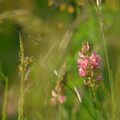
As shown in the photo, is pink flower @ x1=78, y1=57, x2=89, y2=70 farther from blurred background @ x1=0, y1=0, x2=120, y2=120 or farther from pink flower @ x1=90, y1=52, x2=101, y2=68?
blurred background @ x1=0, y1=0, x2=120, y2=120

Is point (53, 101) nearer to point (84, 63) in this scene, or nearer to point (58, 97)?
point (58, 97)

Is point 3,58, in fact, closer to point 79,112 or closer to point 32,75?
point 79,112

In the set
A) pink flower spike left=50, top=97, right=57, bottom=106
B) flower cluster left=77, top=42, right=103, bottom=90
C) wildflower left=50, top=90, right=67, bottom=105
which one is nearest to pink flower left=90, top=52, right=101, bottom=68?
flower cluster left=77, top=42, right=103, bottom=90

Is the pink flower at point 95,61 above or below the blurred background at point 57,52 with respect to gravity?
below

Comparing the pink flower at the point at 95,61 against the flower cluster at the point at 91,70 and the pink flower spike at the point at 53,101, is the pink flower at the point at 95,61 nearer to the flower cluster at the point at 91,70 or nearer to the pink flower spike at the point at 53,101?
the flower cluster at the point at 91,70

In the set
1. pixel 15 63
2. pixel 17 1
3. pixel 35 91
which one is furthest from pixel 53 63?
pixel 17 1

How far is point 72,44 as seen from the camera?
13.8 feet

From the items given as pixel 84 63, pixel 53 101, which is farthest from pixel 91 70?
pixel 53 101

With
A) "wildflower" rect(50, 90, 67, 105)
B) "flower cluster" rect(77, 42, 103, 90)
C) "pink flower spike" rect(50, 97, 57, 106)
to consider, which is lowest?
"flower cluster" rect(77, 42, 103, 90)

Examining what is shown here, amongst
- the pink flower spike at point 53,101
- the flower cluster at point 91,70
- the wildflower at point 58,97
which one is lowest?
the flower cluster at point 91,70

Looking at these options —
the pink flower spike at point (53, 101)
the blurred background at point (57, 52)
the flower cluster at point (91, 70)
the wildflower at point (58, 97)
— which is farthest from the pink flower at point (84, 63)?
the pink flower spike at point (53, 101)

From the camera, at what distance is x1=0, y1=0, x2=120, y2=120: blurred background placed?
2723mm

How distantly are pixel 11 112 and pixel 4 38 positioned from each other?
1.47m

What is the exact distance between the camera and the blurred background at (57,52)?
107 inches
